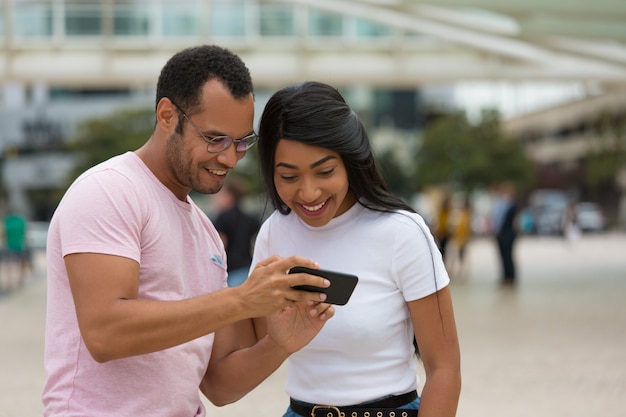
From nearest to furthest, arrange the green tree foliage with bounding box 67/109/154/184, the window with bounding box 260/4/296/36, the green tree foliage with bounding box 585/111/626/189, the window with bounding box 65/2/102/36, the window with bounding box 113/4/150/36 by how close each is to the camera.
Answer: the window with bounding box 65/2/102/36
the window with bounding box 113/4/150/36
the window with bounding box 260/4/296/36
the green tree foliage with bounding box 67/109/154/184
the green tree foliage with bounding box 585/111/626/189

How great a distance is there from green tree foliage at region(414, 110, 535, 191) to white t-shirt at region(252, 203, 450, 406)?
53.3m

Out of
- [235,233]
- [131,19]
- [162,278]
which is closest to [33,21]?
[131,19]

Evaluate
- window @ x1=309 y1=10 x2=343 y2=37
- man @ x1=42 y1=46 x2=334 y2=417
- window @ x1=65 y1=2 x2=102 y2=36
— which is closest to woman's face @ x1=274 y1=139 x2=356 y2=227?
man @ x1=42 y1=46 x2=334 y2=417

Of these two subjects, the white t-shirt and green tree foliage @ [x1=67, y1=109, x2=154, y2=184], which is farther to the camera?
green tree foliage @ [x1=67, y1=109, x2=154, y2=184]

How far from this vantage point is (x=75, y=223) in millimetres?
2260

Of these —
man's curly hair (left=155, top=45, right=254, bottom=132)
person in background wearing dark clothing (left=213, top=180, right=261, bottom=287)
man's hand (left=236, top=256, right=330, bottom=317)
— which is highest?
man's curly hair (left=155, top=45, right=254, bottom=132)

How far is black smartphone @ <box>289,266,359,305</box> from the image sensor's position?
2219mm

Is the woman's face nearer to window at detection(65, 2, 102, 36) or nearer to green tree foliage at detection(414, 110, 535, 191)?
window at detection(65, 2, 102, 36)

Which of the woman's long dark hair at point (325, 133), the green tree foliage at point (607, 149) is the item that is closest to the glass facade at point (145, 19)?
the woman's long dark hair at point (325, 133)

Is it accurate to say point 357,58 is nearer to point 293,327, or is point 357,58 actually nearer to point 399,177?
point 293,327

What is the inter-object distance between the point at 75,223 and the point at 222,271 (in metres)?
0.57

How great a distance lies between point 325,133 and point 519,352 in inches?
322

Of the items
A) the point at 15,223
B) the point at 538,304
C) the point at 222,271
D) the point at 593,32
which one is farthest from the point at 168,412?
the point at 15,223

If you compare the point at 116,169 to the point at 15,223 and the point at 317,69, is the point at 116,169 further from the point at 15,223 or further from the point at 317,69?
the point at 15,223
